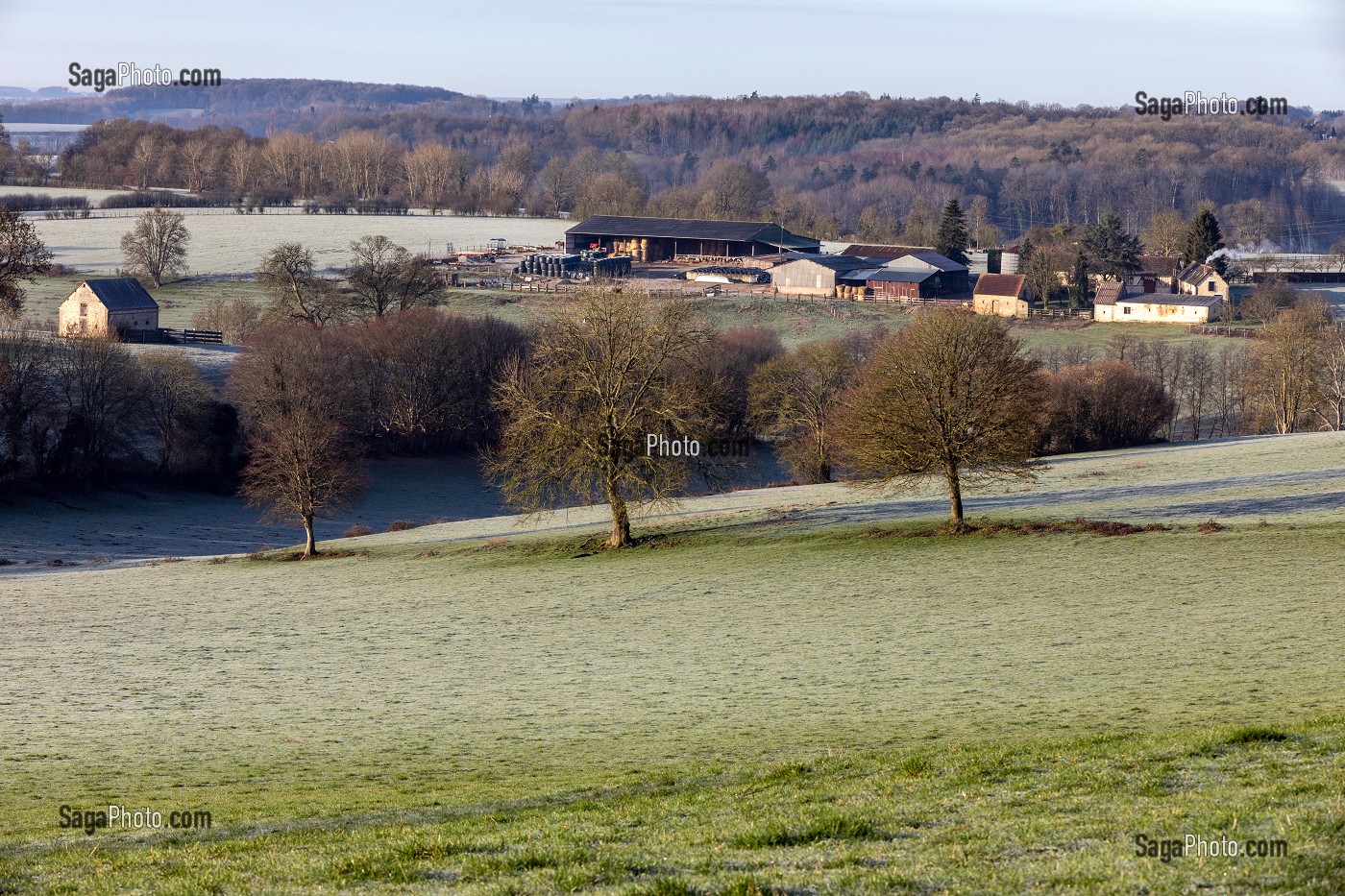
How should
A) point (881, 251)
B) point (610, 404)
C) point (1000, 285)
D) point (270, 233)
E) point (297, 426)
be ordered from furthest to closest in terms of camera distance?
point (270, 233)
point (881, 251)
point (1000, 285)
point (297, 426)
point (610, 404)

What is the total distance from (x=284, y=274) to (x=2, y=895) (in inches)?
3616

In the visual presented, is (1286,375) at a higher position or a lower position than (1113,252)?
lower

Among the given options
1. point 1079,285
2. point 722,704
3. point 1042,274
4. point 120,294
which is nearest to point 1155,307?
point 1079,285

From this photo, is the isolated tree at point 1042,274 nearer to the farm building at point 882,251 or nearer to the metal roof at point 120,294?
the farm building at point 882,251

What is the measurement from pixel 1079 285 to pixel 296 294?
76.8m

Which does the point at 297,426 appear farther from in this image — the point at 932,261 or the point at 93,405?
the point at 932,261

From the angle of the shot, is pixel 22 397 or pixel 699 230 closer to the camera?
pixel 22 397

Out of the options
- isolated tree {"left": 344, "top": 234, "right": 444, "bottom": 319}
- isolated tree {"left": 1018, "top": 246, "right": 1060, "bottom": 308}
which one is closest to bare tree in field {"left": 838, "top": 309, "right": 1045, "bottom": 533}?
isolated tree {"left": 344, "top": 234, "right": 444, "bottom": 319}

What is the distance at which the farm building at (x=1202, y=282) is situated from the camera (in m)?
122

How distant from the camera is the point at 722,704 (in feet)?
76.8

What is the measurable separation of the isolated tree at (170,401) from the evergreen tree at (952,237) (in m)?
95.5

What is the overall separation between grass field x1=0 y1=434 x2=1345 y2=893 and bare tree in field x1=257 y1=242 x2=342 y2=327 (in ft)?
180

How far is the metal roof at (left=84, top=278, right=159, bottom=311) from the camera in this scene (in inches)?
3703

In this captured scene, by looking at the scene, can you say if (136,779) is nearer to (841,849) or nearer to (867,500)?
(841,849)
